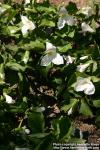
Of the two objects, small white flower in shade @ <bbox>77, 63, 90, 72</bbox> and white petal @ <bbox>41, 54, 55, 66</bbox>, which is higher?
white petal @ <bbox>41, 54, 55, 66</bbox>

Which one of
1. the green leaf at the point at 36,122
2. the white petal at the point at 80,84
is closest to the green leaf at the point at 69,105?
the white petal at the point at 80,84

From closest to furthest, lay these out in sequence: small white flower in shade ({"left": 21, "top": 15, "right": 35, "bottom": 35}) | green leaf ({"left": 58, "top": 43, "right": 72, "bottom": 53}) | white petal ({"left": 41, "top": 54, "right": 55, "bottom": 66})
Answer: white petal ({"left": 41, "top": 54, "right": 55, "bottom": 66}), green leaf ({"left": 58, "top": 43, "right": 72, "bottom": 53}), small white flower in shade ({"left": 21, "top": 15, "right": 35, "bottom": 35})

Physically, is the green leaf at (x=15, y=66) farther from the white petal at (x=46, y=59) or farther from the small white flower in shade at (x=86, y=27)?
the small white flower in shade at (x=86, y=27)

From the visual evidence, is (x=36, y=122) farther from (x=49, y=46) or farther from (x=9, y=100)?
(x=49, y=46)

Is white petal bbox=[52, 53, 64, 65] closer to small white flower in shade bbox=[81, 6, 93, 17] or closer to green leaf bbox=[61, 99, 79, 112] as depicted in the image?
green leaf bbox=[61, 99, 79, 112]

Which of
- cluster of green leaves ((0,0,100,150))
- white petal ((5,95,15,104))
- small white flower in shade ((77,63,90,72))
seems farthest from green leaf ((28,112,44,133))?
small white flower in shade ((77,63,90,72))

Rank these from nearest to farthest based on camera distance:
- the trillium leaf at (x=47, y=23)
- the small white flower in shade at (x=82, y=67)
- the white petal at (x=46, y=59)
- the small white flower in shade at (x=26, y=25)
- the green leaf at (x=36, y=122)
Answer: the green leaf at (x=36, y=122), the small white flower in shade at (x=82, y=67), the white petal at (x=46, y=59), the small white flower in shade at (x=26, y=25), the trillium leaf at (x=47, y=23)

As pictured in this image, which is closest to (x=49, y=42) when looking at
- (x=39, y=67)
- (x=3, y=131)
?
(x=39, y=67)

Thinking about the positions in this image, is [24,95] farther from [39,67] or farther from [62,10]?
[62,10]
